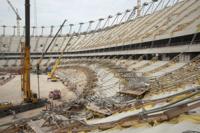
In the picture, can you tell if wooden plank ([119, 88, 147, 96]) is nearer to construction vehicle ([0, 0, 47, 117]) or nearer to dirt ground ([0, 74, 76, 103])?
construction vehicle ([0, 0, 47, 117])

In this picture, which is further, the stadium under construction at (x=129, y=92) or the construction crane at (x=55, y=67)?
the construction crane at (x=55, y=67)

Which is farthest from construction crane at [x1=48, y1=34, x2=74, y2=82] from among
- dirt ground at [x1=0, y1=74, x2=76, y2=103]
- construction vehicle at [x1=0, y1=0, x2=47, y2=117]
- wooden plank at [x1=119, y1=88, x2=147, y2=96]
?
wooden plank at [x1=119, y1=88, x2=147, y2=96]

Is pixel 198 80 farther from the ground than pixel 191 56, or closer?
closer

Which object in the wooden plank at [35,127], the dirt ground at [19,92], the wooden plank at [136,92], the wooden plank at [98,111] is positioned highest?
the wooden plank at [136,92]

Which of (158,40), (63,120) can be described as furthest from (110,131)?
(158,40)

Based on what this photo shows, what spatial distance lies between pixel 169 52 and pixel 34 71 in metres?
63.0

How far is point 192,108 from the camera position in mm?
6566

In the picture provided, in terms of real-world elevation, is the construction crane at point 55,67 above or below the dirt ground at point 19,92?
above

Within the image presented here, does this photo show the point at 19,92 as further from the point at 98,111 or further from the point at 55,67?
the point at 98,111

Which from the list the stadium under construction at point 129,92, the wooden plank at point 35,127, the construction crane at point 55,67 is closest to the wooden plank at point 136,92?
the stadium under construction at point 129,92

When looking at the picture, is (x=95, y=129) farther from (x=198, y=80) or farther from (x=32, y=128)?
(x=198, y=80)

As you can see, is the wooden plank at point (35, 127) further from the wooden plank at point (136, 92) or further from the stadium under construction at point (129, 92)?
the wooden plank at point (136, 92)

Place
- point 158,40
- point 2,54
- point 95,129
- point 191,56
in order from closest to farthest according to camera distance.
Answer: point 95,129, point 191,56, point 158,40, point 2,54

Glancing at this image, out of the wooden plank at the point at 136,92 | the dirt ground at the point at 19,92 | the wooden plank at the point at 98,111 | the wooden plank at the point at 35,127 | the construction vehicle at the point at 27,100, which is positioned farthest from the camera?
the dirt ground at the point at 19,92
